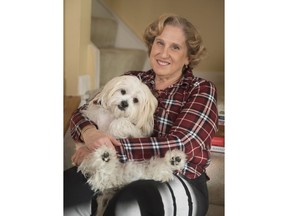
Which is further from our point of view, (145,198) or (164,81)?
(164,81)

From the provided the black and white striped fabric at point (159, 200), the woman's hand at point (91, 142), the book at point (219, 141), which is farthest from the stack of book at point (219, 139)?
the woman's hand at point (91, 142)

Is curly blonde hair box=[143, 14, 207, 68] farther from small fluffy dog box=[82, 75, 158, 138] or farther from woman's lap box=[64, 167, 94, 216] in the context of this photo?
woman's lap box=[64, 167, 94, 216]

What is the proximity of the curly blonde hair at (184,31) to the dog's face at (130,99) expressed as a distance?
0.11m

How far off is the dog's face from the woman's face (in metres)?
0.06

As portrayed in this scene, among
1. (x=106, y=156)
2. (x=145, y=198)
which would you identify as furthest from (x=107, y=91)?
(x=145, y=198)

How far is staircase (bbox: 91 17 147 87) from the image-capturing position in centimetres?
101

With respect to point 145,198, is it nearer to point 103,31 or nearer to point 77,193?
point 77,193

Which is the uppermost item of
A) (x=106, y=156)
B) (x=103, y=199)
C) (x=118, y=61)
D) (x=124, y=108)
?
(x=118, y=61)

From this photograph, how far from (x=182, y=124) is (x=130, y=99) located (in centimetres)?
14

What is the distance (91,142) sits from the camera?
0.99 m

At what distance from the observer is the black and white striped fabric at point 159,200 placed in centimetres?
95
